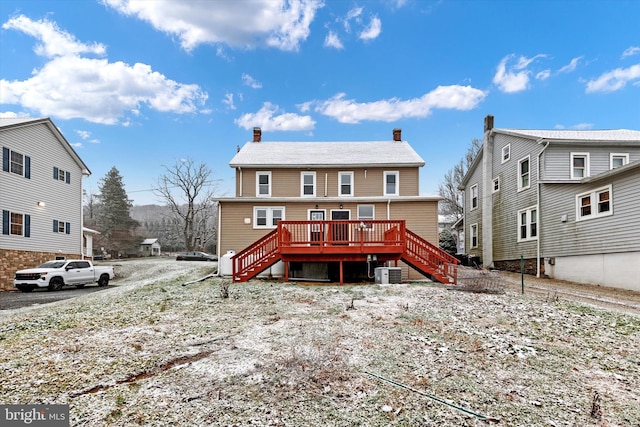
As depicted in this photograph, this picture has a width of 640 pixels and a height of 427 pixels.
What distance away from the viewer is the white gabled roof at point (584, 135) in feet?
52.0

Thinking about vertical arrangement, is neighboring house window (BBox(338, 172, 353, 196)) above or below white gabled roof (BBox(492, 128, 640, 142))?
below

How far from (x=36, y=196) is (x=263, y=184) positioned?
40.1 ft

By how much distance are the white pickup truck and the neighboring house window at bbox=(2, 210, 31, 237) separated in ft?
7.84

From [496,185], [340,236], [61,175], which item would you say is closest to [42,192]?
[61,175]

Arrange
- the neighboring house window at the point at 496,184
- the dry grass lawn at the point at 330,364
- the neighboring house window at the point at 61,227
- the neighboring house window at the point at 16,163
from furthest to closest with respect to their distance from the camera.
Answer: the neighboring house window at the point at 496,184
the neighboring house window at the point at 61,227
the neighboring house window at the point at 16,163
the dry grass lawn at the point at 330,364

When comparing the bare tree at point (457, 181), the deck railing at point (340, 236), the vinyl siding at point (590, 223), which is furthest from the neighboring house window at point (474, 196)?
the deck railing at point (340, 236)

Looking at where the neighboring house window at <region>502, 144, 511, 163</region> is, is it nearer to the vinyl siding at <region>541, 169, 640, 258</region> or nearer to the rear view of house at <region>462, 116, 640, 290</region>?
the rear view of house at <region>462, 116, 640, 290</region>

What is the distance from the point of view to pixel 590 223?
A: 43.2ft

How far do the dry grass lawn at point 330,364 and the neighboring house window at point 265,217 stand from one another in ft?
27.1

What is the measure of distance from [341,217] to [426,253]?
16.9ft

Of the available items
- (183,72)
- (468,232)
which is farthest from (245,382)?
(468,232)

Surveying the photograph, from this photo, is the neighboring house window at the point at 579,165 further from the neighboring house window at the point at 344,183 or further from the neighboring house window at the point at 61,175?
the neighboring house window at the point at 61,175

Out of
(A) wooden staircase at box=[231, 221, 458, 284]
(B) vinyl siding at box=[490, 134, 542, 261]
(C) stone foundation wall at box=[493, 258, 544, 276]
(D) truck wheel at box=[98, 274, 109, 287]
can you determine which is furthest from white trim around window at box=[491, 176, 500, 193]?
(D) truck wheel at box=[98, 274, 109, 287]

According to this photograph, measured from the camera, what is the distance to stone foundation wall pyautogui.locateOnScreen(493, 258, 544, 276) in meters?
16.2
